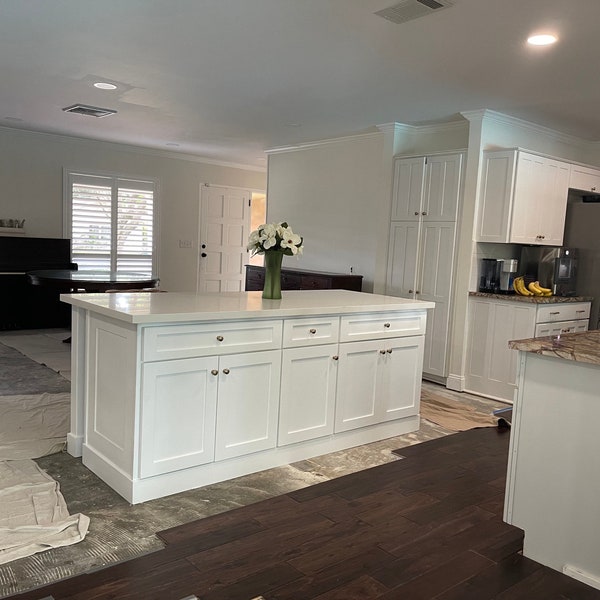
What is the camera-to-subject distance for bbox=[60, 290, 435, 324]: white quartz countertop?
2.69 meters

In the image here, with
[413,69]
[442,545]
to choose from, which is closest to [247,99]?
[413,69]

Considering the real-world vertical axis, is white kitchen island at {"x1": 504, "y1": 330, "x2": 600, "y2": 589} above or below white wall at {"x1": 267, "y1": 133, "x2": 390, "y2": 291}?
below

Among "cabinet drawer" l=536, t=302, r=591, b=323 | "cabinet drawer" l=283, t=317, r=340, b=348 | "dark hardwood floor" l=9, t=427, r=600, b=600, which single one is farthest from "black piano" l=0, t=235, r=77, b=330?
"cabinet drawer" l=536, t=302, r=591, b=323

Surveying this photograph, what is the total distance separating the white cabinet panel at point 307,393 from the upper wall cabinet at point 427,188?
2488mm

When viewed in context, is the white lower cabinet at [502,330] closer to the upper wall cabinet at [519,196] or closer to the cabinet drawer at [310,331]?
the upper wall cabinet at [519,196]

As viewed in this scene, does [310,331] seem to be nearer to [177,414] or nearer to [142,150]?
[177,414]

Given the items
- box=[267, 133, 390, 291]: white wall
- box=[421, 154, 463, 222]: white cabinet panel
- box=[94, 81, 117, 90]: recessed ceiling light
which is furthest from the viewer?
box=[267, 133, 390, 291]: white wall

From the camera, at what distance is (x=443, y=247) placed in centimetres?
536

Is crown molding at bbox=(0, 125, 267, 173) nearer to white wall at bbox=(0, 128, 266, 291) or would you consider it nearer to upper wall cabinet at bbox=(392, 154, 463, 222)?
white wall at bbox=(0, 128, 266, 291)

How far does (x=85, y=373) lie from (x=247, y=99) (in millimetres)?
2990

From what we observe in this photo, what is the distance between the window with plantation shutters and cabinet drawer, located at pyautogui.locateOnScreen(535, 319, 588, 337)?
557 centimetres

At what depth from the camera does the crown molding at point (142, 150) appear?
24.6 feet

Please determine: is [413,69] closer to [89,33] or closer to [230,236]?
[89,33]

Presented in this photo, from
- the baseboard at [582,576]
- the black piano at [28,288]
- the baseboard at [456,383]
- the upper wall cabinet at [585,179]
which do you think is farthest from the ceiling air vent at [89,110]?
the baseboard at [582,576]
